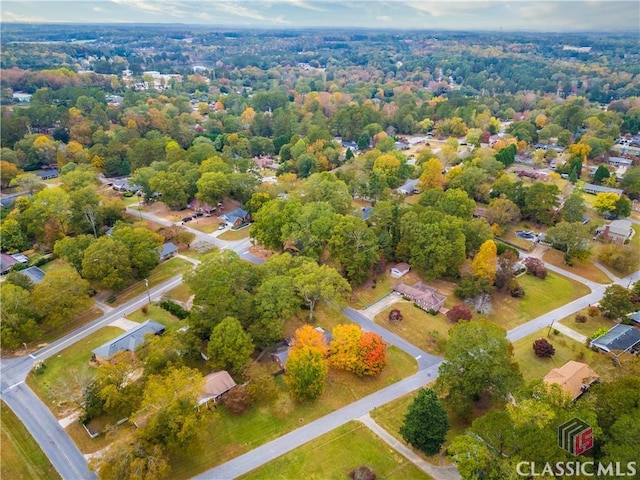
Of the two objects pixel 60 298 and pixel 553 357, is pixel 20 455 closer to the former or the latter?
pixel 60 298

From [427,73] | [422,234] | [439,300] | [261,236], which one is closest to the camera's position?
[439,300]

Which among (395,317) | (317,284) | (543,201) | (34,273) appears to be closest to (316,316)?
(317,284)

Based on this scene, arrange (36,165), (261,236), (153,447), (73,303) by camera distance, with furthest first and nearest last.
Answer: (36,165)
(261,236)
(73,303)
(153,447)

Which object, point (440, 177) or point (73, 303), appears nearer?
point (73, 303)

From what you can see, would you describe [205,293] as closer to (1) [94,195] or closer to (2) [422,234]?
(2) [422,234]

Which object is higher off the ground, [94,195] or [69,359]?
[94,195]

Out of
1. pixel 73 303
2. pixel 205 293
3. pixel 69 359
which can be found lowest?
pixel 69 359

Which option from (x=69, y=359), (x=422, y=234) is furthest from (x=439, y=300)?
(x=69, y=359)

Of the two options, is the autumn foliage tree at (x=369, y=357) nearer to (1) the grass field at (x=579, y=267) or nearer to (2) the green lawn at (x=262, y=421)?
(2) the green lawn at (x=262, y=421)
